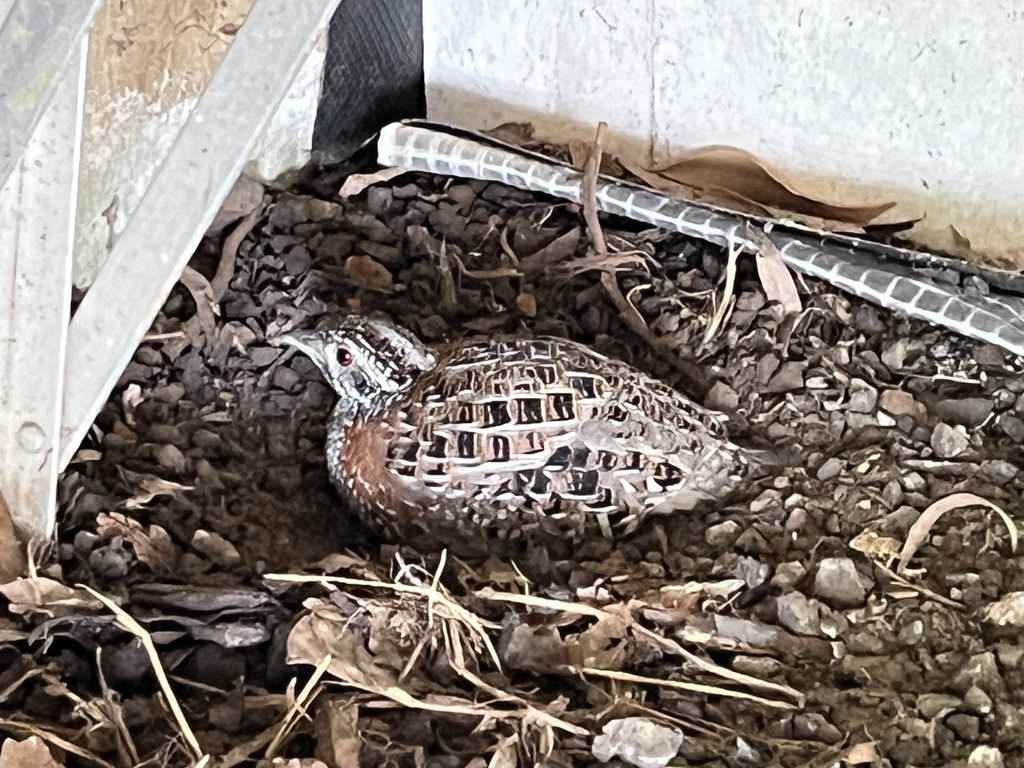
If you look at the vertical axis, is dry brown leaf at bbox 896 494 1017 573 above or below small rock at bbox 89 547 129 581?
above

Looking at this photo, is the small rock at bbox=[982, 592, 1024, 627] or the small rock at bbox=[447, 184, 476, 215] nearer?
the small rock at bbox=[982, 592, 1024, 627]

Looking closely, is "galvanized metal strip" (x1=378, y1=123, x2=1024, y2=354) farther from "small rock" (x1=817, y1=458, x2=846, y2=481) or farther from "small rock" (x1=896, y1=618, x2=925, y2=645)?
"small rock" (x1=896, y1=618, x2=925, y2=645)

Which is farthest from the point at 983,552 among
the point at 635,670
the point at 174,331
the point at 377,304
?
the point at 174,331

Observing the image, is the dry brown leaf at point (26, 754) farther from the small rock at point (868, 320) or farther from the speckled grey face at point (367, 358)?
the small rock at point (868, 320)

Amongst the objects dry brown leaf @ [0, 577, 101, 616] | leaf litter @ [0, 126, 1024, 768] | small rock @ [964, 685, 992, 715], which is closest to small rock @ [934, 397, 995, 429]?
leaf litter @ [0, 126, 1024, 768]

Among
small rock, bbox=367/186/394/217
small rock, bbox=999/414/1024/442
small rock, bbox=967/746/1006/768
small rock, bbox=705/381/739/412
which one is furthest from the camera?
small rock, bbox=367/186/394/217

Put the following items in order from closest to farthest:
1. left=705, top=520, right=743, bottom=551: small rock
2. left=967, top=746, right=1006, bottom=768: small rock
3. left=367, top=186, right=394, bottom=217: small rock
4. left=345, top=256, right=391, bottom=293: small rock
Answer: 1. left=967, top=746, right=1006, bottom=768: small rock
2. left=705, top=520, right=743, bottom=551: small rock
3. left=345, top=256, right=391, bottom=293: small rock
4. left=367, top=186, right=394, bottom=217: small rock

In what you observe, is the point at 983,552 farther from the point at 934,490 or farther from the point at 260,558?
the point at 260,558
